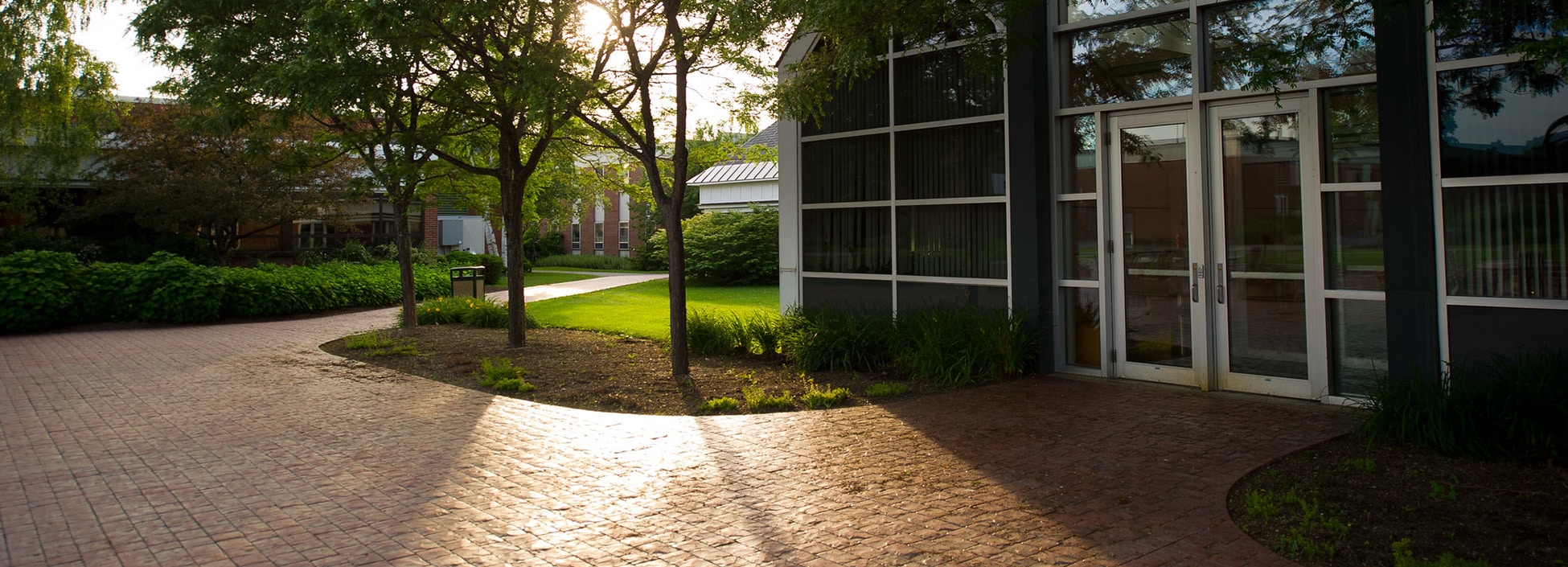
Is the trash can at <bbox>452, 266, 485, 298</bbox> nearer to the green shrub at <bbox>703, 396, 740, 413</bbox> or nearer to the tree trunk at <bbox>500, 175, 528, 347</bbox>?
the tree trunk at <bbox>500, 175, 528, 347</bbox>

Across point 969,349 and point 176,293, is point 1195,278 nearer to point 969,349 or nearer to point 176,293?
point 969,349

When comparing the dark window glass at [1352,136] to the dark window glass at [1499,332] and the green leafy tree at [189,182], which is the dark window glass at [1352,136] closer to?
the dark window glass at [1499,332]

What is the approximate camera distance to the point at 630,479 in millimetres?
5980

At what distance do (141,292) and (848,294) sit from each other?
13534mm

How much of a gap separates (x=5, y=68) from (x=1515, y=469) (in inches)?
838

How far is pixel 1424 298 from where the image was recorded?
23.1 feet

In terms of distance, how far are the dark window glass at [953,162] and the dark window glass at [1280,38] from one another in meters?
2.25

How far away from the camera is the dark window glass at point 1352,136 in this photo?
7.47m

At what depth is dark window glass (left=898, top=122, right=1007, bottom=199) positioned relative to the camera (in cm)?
998

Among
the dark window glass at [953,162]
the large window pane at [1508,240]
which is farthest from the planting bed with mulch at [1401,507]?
the dark window glass at [953,162]

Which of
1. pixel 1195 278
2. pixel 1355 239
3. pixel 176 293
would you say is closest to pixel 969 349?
pixel 1195 278

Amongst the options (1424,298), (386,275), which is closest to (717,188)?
(386,275)

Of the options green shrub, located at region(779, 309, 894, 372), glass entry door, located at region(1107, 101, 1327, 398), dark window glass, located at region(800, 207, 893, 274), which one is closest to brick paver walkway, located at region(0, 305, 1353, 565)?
glass entry door, located at region(1107, 101, 1327, 398)

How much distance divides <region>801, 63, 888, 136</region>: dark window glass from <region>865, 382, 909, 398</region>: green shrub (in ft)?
11.0
